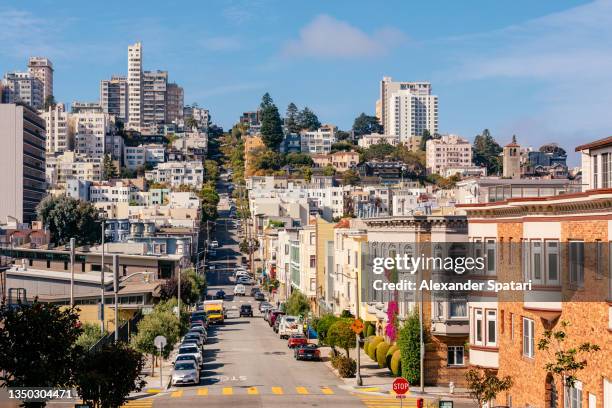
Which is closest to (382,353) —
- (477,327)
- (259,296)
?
(477,327)

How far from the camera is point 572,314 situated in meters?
32.1

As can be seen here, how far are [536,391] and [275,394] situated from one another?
15.2 meters

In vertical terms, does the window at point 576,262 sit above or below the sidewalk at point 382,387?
above

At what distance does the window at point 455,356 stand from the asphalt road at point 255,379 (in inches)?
219

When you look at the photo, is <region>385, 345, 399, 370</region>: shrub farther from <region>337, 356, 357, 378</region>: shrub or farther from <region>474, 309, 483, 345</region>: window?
<region>474, 309, 483, 345</region>: window

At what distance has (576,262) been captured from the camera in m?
32.0

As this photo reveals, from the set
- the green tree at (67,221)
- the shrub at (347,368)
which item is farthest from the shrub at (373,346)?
the green tree at (67,221)

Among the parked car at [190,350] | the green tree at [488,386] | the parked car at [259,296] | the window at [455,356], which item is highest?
the green tree at [488,386]

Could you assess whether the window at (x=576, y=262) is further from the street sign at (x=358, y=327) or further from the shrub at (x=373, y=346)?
the shrub at (x=373, y=346)

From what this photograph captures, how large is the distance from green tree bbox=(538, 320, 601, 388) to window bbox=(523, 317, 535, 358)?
250 centimetres

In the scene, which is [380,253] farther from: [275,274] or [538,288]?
[275,274]

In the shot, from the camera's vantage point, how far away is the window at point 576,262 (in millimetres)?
31395

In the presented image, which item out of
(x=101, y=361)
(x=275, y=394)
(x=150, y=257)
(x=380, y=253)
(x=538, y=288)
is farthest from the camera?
(x=150, y=257)

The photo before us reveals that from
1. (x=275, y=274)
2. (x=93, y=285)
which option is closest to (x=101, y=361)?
(x=93, y=285)
